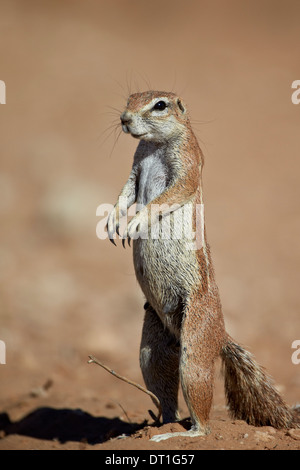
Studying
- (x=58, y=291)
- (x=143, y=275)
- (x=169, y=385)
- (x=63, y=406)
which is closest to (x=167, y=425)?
(x=169, y=385)

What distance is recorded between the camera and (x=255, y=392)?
21.0 ft

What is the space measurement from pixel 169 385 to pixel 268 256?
8.43 m

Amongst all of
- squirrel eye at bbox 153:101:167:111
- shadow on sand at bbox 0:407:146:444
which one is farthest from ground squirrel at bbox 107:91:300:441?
shadow on sand at bbox 0:407:146:444

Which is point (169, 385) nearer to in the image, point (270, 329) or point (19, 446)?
point (19, 446)

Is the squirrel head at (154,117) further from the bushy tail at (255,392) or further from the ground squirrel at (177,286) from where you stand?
the bushy tail at (255,392)

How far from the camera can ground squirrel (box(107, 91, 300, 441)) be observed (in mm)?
5965

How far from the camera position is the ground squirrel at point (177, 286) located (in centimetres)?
596

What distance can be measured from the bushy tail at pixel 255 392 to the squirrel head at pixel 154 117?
7.02 feet

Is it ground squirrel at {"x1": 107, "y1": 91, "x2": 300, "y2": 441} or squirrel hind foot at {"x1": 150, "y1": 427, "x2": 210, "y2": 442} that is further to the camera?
ground squirrel at {"x1": 107, "y1": 91, "x2": 300, "y2": 441}

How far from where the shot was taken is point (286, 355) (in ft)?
34.8

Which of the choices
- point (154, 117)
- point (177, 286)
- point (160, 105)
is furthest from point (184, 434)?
point (160, 105)

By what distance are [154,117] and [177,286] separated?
63.9 inches

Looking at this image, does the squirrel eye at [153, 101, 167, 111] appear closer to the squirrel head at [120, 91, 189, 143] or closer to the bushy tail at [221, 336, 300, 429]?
the squirrel head at [120, 91, 189, 143]

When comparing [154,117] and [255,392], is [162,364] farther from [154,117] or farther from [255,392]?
[154,117]
